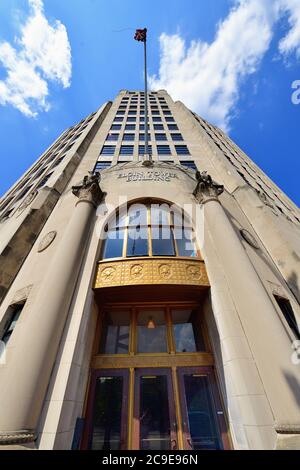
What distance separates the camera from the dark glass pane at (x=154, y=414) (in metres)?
5.69

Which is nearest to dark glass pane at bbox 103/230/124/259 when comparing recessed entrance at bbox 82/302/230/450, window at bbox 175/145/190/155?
recessed entrance at bbox 82/302/230/450

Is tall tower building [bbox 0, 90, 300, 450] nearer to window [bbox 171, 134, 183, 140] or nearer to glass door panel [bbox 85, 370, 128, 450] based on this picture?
glass door panel [bbox 85, 370, 128, 450]

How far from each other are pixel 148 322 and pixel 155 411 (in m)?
2.57

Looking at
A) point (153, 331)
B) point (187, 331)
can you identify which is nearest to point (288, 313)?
point (187, 331)

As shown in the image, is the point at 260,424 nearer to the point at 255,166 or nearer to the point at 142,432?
the point at 142,432

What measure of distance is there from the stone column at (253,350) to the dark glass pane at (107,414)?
10.7 feet

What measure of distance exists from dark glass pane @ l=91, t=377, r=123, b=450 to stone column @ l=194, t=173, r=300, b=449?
3.26 metres

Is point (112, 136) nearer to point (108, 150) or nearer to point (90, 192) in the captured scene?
point (108, 150)

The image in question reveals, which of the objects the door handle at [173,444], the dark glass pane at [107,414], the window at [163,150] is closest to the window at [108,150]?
the window at [163,150]

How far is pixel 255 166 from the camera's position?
26875 mm

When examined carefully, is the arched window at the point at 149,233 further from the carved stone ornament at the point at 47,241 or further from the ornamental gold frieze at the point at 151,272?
the carved stone ornament at the point at 47,241

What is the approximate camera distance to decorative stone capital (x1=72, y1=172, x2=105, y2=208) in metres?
10.1

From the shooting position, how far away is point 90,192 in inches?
407

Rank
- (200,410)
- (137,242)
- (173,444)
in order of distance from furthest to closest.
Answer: (137,242) < (200,410) < (173,444)
